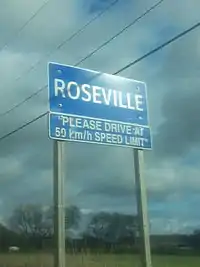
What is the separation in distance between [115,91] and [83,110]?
109cm

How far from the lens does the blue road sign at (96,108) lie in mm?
12836

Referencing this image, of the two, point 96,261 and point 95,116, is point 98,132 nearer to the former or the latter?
point 95,116

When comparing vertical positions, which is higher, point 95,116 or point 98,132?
point 95,116

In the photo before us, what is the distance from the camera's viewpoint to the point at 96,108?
13.4m

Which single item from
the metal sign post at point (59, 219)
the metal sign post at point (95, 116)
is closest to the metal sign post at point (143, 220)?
the metal sign post at point (95, 116)

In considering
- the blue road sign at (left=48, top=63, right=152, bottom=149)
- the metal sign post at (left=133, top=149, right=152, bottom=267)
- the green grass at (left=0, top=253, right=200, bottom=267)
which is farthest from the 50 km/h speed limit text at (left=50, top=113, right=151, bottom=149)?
the green grass at (left=0, top=253, right=200, bottom=267)

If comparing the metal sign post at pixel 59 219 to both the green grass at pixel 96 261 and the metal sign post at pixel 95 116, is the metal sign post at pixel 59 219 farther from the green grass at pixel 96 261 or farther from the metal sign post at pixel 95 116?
the green grass at pixel 96 261

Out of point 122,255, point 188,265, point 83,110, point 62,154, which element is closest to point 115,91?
point 83,110

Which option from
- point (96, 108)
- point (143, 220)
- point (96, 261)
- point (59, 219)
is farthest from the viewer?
point (96, 261)

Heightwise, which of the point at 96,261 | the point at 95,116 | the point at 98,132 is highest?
the point at 95,116

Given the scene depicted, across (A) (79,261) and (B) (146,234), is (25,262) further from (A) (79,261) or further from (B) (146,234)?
(B) (146,234)

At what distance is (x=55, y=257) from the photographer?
12.2 metres

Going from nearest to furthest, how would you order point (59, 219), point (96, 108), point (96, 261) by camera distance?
point (59, 219) → point (96, 108) → point (96, 261)

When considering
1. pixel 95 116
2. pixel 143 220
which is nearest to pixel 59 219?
pixel 143 220
